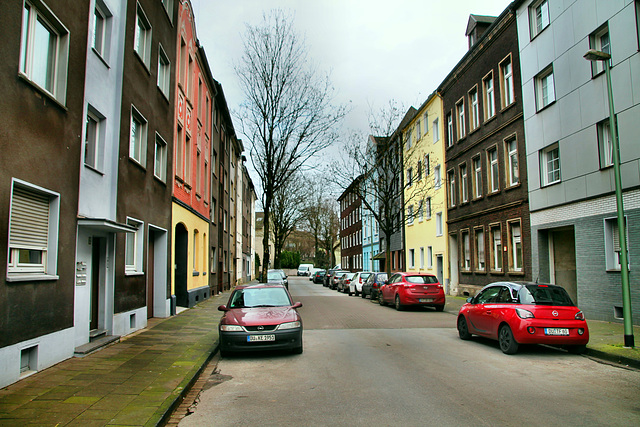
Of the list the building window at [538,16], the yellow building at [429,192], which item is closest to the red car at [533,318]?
the building window at [538,16]

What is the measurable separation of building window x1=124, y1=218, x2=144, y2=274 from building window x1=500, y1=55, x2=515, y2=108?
16.3m

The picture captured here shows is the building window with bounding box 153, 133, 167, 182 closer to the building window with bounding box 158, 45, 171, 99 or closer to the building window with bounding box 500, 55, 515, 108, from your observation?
the building window with bounding box 158, 45, 171, 99

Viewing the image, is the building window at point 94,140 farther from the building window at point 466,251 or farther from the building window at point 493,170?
the building window at point 466,251

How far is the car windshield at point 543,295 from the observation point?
10.0m

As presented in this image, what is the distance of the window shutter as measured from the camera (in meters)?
7.29

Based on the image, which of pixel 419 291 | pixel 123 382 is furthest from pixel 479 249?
pixel 123 382

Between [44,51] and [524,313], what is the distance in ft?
32.6

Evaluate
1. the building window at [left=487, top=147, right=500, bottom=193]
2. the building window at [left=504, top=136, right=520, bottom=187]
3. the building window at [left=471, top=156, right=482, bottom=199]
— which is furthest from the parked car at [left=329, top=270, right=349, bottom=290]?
the building window at [left=504, top=136, right=520, bottom=187]

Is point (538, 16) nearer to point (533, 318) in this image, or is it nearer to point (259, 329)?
point (533, 318)

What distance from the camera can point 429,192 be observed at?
32688mm

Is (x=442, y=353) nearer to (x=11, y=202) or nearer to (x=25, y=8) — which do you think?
(x=11, y=202)

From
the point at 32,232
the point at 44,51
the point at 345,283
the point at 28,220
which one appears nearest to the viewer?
the point at 28,220

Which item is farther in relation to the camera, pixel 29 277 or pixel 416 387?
pixel 29 277

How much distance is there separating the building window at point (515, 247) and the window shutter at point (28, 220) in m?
18.0
